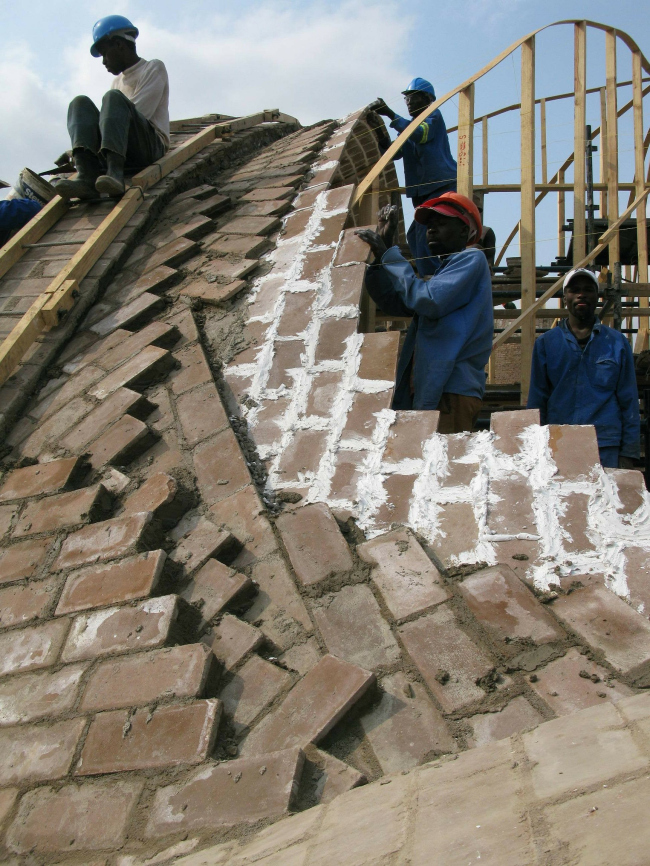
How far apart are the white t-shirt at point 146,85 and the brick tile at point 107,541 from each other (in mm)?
3611

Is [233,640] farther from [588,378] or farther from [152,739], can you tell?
[588,378]

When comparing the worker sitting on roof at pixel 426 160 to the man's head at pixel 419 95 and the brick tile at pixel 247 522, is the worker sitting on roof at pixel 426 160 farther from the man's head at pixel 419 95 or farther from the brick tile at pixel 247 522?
the brick tile at pixel 247 522

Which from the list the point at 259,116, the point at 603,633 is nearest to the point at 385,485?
the point at 603,633

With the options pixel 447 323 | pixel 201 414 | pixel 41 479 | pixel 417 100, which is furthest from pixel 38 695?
pixel 417 100

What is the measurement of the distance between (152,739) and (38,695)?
43 cm

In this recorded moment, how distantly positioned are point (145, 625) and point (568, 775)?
4.01 ft

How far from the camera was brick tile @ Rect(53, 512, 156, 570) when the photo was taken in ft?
7.77

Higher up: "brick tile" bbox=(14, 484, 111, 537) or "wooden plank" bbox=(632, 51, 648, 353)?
"wooden plank" bbox=(632, 51, 648, 353)

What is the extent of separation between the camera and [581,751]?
1397 millimetres

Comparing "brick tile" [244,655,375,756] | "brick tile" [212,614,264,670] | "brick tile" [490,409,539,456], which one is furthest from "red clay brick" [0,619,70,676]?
"brick tile" [490,409,539,456]

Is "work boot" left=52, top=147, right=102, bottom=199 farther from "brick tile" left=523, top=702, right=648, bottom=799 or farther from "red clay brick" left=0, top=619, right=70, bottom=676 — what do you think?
"brick tile" left=523, top=702, right=648, bottom=799

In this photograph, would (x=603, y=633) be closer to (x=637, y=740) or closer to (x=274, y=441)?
(x=637, y=740)

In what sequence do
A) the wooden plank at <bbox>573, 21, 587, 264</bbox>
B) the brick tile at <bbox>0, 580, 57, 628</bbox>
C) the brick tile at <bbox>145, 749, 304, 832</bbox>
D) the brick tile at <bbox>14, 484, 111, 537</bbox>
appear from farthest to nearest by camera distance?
1. the wooden plank at <bbox>573, 21, 587, 264</bbox>
2. the brick tile at <bbox>14, 484, 111, 537</bbox>
3. the brick tile at <bbox>0, 580, 57, 628</bbox>
4. the brick tile at <bbox>145, 749, 304, 832</bbox>

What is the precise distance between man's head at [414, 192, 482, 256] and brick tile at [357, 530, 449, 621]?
150 cm
